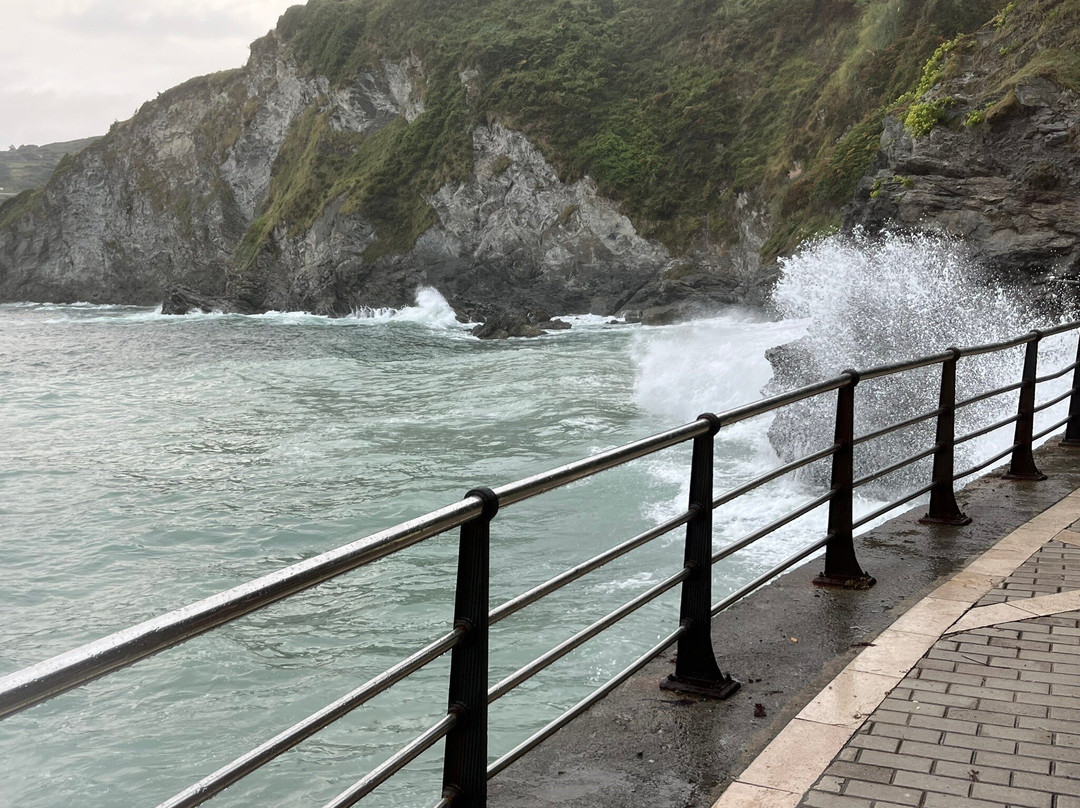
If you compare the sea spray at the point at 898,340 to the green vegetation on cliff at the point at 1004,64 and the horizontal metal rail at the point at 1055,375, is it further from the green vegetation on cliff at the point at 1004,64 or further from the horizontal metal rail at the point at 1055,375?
the horizontal metal rail at the point at 1055,375

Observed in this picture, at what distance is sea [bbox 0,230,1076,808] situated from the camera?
789cm

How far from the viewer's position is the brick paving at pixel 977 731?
10.1 feet

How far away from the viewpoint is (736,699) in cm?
402

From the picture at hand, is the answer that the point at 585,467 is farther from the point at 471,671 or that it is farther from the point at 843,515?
the point at 843,515

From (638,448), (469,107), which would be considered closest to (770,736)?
(638,448)

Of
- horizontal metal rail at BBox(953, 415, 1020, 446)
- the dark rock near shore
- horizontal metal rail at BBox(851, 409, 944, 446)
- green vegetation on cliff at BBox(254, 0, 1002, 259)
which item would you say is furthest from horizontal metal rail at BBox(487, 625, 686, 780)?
the dark rock near shore

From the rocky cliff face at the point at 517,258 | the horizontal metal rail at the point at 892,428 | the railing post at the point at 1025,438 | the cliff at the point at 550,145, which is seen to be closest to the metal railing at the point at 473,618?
the horizontal metal rail at the point at 892,428

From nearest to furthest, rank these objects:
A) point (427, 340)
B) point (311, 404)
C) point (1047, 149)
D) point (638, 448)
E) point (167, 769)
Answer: point (638, 448)
point (167, 769)
point (1047, 149)
point (311, 404)
point (427, 340)

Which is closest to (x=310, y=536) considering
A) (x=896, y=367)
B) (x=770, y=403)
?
(x=896, y=367)

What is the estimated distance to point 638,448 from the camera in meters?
3.39

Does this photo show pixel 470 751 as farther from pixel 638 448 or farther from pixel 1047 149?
pixel 1047 149

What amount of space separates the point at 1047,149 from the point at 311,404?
18.9m

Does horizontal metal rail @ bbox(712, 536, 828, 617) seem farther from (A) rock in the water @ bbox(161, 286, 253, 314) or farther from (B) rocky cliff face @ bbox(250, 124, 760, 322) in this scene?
(A) rock in the water @ bbox(161, 286, 253, 314)

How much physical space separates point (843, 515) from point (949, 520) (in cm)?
170
